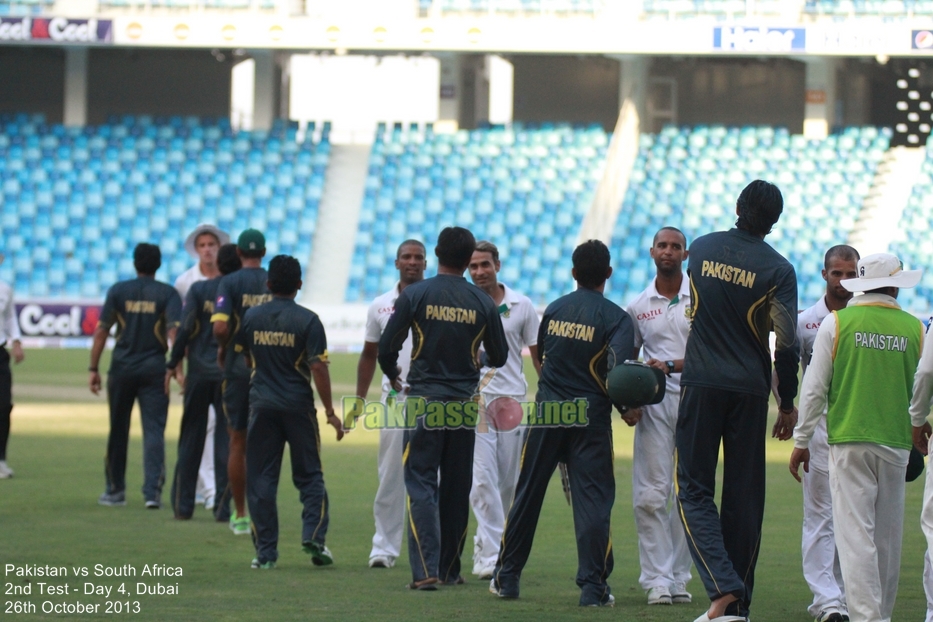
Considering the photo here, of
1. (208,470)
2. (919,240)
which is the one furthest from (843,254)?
(919,240)

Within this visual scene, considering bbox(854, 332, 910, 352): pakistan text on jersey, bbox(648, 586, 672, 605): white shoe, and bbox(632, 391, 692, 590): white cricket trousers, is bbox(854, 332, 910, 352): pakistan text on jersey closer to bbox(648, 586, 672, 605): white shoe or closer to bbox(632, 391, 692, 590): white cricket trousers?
bbox(632, 391, 692, 590): white cricket trousers

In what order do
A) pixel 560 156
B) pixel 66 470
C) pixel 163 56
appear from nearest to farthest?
pixel 66 470 < pixel 560 156 < pixel 163 56

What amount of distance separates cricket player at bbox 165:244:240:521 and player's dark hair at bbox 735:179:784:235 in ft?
17.3

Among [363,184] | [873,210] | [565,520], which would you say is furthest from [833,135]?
[565,520]

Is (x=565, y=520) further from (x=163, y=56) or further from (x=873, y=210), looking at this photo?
(x=163, y=56)

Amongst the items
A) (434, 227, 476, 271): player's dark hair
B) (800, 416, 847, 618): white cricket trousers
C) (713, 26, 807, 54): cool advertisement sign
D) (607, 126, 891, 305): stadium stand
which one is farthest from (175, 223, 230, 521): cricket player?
(713, 26, 807, 54): cool advertisement sign

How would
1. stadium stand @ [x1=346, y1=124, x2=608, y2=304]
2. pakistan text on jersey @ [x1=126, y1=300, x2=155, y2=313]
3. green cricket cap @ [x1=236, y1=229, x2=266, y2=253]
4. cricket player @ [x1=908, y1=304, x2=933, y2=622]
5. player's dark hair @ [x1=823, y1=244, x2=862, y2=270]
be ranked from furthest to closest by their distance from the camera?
stadium stand @ [x1=346, y1=124, x2=608, y2=304]
pakistan text on jersey @ [x1=126, y1=300, x2=155, y2=313]
green cricket cap @ [x1=236, y1=229, x2=266, y2=253]
player's dark hair @ [x1=823, y1=244, x2=862, y2=270]
cricket player @ [x1=908, y1=304, x2=933, y2=622]

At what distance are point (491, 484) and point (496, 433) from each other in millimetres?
352

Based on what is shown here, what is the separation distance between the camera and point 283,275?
8859 millimetres

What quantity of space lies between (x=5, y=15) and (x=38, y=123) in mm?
3788

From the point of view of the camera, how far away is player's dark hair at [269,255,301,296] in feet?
29.1

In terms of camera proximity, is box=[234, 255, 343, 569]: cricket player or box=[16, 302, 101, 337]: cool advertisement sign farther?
box=[16, 302, 101, 337]: cool advertisement sign

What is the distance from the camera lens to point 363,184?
34188 millimetres

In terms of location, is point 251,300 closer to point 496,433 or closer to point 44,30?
point 496,433
